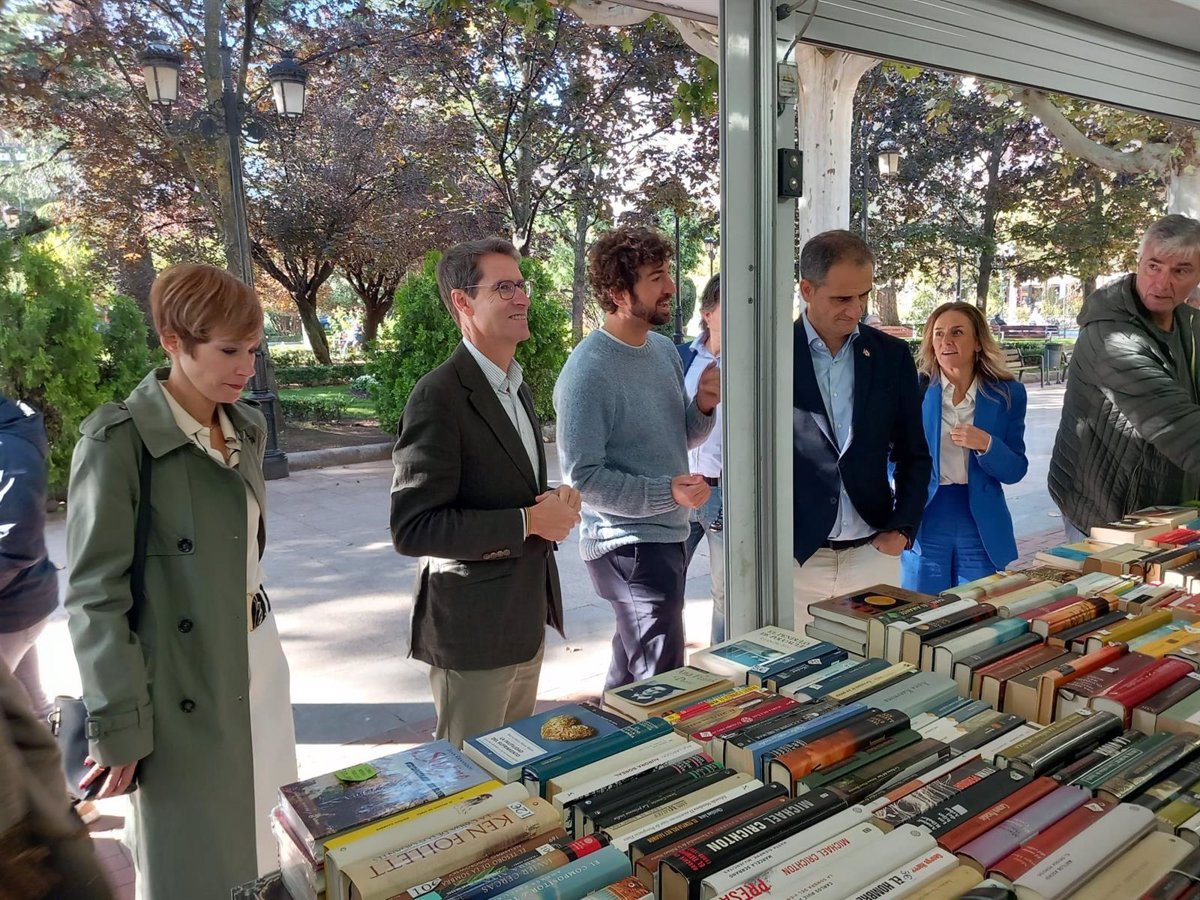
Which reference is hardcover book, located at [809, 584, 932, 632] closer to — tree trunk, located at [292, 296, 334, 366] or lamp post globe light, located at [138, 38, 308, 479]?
lamp post globe light, located at [138, 38, 308, 479]

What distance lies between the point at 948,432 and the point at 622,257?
1.28m

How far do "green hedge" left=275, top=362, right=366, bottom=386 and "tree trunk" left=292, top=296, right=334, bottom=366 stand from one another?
0.57 m

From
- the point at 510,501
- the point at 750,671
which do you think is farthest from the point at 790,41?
the point at 750,671

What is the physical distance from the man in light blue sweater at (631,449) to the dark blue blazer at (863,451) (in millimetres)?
340

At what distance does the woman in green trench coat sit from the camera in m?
1.53

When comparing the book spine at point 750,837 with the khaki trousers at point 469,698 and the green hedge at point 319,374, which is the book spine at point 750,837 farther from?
the green hedge at point 319,374

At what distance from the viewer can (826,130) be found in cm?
491

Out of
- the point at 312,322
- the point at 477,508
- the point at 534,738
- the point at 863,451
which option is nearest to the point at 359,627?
the point at 477,508

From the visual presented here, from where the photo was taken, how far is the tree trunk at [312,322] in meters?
14.6

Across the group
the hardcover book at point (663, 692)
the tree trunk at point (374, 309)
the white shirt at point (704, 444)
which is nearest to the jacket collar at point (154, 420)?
the hardcover book at point (663, 692)

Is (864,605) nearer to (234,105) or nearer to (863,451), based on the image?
(863,451)

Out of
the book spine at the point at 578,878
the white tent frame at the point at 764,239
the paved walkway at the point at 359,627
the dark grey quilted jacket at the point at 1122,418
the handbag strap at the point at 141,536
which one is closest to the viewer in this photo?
the book spine at the point at 578,878

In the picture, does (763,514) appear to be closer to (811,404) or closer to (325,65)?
(811,404)

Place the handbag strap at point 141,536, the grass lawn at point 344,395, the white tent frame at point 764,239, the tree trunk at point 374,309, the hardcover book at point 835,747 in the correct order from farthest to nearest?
the tree trunk at point 374,309 → the grass lawn at point 344,395 → the white tent frame at point 764,239 → the handbag strap at point 141,536 → the hardcover book at point 835,747
